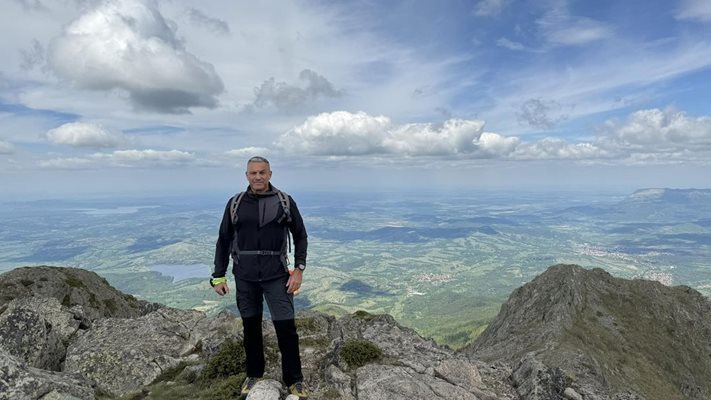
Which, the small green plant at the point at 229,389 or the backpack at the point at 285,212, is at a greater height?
the backpack at the point at 285,212

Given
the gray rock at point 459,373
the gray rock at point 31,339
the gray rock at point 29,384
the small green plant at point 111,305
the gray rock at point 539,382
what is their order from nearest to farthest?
the gray rock at point 29,384
the gray rock at point 539,382
the gray rock at point 459,373
the gray rock at point 31,339
the small green plant at point 111,305

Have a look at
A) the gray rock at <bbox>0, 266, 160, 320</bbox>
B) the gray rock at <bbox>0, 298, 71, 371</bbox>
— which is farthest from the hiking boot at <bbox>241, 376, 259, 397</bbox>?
the gray rock at <bbox>0, 266, 160, 320</bbox>

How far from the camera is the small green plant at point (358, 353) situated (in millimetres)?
15667

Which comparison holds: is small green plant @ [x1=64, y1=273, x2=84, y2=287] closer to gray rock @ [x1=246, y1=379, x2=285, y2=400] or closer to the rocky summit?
the rocky summit

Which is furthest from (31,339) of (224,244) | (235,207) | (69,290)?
(69,290)

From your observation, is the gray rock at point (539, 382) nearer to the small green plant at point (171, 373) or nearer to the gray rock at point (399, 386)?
the gray rock at point (399, 386)

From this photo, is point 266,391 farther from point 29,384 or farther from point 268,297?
point 29,384

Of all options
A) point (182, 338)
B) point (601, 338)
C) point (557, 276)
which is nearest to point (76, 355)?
point (182, 338)

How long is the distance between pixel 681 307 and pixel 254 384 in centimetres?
11796

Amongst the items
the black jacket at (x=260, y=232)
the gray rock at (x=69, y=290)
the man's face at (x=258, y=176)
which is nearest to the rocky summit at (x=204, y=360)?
the gray rock at (x=69, y=290)

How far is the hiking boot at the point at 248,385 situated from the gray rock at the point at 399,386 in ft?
12.1

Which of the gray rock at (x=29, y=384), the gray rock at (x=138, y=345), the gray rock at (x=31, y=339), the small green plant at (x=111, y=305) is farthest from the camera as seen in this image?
the small green plant at (x=111, y=305)

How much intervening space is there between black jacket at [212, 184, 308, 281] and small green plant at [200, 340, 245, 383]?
546 centimetres

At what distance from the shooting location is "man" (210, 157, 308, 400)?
11750 mm
